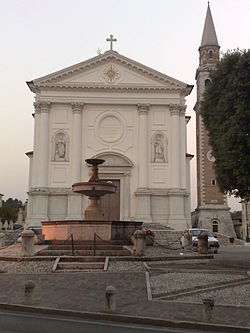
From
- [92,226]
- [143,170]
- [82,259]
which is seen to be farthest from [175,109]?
[82,259]

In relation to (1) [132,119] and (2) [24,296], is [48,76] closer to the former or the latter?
(1) [132,119]

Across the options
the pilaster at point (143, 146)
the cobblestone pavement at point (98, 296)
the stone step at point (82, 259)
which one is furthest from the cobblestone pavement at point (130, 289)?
the pilaster at point (143, 146)

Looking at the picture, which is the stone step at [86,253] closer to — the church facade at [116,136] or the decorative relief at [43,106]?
the church facade at [116,136]

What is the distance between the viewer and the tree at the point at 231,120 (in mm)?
19438

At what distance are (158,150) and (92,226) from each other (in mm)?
25256

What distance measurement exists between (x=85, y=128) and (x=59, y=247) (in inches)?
1031

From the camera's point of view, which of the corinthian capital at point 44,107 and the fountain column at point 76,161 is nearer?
the fountain column at point 76,161

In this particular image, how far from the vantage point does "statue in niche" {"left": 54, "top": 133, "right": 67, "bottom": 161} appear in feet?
148

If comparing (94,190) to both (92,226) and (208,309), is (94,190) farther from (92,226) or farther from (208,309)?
(208,309)

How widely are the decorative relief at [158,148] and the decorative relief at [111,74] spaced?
6637mm

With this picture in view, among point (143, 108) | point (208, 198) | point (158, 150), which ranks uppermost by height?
point (143, 108)

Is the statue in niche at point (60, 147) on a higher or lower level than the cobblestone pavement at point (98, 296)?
higher

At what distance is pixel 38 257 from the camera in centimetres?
1791

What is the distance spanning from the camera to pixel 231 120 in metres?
19.7
